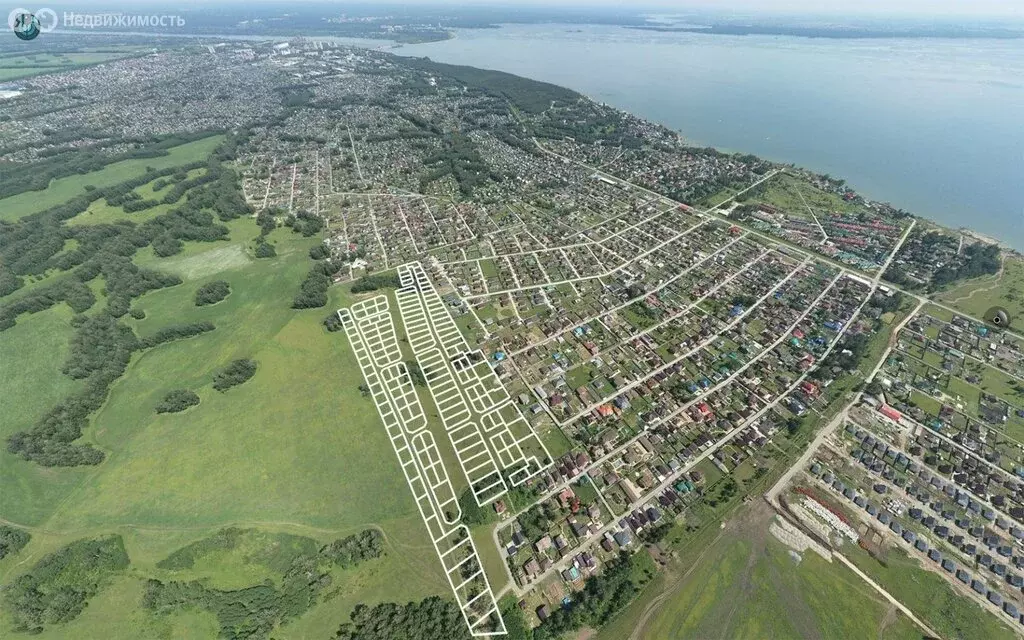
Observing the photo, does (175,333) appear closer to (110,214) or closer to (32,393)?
(32,393)

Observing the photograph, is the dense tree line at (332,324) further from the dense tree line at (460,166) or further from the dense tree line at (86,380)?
the dense tree line at (460,166)

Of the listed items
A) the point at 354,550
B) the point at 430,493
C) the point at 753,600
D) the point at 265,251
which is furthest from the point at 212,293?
the point at 753,600

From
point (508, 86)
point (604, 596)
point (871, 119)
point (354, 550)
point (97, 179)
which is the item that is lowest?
point (604, 596)

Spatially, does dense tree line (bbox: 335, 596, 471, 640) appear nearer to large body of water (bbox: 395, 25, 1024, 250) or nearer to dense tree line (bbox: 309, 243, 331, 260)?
dense tree line (bbox: 309, 243, 331, 260)

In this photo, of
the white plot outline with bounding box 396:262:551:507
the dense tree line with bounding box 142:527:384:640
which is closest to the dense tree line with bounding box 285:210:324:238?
the white plot outline with bounding box 396:262:551:507

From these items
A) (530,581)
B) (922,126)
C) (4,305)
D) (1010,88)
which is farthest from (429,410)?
(1010,88)

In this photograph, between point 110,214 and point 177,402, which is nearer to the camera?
point 177,402

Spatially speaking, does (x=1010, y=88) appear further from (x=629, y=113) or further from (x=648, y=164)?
(x=648, y=164)
